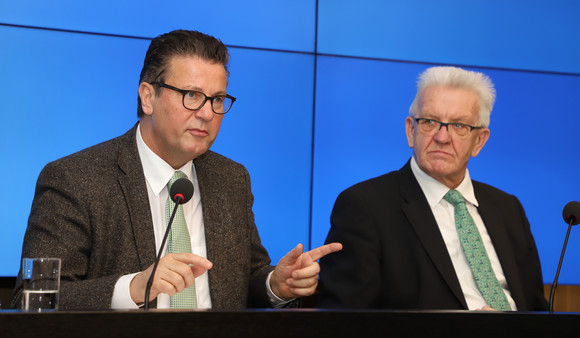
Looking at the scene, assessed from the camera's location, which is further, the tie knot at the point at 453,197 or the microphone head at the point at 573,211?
the tie knot at the point at 453,197

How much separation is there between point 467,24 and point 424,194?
1436mm

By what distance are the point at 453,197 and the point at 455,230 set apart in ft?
0.45

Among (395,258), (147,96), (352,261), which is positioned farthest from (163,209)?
(395,258)

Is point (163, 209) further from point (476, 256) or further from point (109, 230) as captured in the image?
point (476, 256)

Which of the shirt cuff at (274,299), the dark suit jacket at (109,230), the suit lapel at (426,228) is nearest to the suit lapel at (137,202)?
the dark suit jacket at (109,230)

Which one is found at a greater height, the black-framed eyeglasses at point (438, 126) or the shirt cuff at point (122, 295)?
the black-framed eyeglasses at point (438, 126)

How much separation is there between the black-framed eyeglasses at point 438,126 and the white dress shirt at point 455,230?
0.44 feet

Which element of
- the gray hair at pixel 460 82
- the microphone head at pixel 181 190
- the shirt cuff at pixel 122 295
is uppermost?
the gray hair at pixel 460 82

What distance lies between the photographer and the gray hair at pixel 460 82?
262 centimetres

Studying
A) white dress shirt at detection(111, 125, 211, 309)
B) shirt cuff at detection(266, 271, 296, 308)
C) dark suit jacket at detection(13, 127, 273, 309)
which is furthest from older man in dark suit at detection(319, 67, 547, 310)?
white dress shirt at detection(111, 125, 211, 309)

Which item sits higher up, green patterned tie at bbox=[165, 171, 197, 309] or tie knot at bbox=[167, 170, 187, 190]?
tie knot at bbox=[167, 170, 187, 190]

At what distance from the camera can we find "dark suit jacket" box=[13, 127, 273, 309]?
1868 mm

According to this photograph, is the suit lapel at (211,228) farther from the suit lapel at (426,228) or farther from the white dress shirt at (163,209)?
the suit lapel at (426,228)

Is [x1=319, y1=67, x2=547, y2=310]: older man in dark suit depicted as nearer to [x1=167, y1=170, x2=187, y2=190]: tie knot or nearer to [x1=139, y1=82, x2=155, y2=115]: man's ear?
[x1=167, y1=170, x2=187, y2=190]: tie knot
